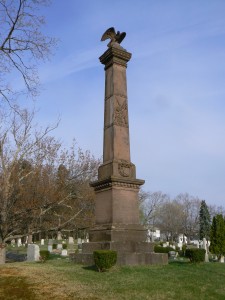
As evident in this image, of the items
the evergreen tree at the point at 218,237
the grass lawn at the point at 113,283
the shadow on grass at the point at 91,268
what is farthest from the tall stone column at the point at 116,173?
the evergreen tree at the point at 218,237

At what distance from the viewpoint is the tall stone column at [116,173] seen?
11.4m

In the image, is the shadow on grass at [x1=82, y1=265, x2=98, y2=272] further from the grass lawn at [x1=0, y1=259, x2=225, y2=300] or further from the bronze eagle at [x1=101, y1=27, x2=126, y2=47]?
the bronze eagle at [x1=101, y1=27, x2=126, y2=47]

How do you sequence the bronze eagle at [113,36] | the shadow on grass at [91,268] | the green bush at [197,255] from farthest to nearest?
the bronze eagle at [113,36], the green bush at [197,255], the shadow on grass at [91,268]

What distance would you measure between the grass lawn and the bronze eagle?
994cm

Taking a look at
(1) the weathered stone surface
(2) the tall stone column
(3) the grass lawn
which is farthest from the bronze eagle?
(3) the grass lawn

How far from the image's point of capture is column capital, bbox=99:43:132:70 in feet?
44.8

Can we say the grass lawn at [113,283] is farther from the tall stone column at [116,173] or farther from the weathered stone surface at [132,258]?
the tall stone column at [116,173]

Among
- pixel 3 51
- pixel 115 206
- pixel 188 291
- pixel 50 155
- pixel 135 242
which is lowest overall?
pixel 188 291

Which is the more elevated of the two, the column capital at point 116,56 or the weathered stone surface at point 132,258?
the column capital at point 116,56

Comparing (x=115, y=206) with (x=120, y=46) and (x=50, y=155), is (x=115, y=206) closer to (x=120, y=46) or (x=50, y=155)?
(x=120, y=46)

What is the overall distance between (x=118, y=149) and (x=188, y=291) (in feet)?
20.3

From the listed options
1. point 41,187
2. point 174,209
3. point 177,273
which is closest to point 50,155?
point 41,187

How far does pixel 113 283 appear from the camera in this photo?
8.06m

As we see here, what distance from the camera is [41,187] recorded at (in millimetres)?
24078
